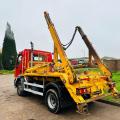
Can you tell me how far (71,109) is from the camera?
31.9 ft

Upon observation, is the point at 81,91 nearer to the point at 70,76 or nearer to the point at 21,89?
the point at 70,76

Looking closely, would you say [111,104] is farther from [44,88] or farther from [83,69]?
[44,88]

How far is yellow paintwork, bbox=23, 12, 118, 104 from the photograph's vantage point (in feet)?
27.6

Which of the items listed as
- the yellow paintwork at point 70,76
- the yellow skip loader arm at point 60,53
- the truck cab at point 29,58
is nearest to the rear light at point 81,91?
the yellow paintwork at point 70,76

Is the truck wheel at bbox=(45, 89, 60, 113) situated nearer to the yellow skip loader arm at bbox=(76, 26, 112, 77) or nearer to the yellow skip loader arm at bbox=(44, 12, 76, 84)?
the yellow skip loader arm at bbox=(44, 12, 76, 84)

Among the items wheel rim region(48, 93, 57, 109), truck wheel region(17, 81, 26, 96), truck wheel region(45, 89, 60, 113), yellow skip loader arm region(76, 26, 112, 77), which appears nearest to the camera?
truck wheel region(45, 89, 60, 113)

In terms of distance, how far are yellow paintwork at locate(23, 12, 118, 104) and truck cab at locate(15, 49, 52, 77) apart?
220 centimetres

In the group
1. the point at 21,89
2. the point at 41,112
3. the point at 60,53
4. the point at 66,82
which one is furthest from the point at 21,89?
the point at 66,82

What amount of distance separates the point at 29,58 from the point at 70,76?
4783 mm

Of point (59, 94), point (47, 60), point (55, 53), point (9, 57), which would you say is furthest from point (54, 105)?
point (9, 57)

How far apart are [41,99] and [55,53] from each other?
2.90 meters

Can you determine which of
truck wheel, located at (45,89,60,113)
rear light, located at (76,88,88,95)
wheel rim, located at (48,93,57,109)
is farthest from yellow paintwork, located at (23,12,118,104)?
wheel rim, located at (48,93,57,109)

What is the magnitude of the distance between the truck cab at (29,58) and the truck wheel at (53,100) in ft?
11.3

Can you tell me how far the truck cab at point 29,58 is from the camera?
12.7 metres
